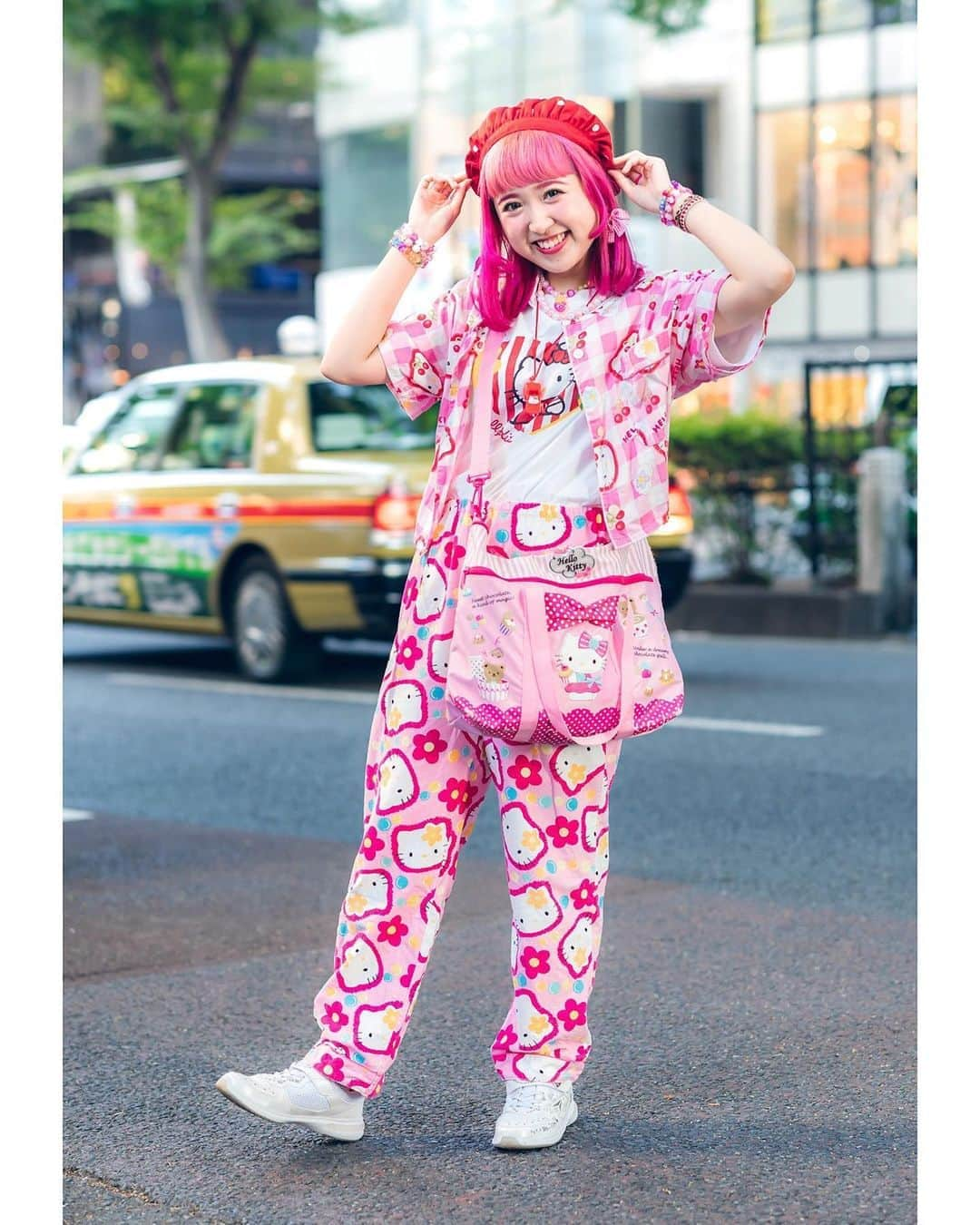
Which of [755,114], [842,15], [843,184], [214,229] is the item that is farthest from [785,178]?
[214,229]

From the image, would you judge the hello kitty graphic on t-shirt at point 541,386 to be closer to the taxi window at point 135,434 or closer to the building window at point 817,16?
the taxi window at point 135,434

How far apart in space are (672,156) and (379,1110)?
3394 centimetres

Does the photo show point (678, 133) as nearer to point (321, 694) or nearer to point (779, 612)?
point (779, 612)

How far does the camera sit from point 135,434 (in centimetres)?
1176

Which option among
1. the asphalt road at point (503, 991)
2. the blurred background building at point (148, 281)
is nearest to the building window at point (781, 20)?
the blurred background building at point (148, 281)

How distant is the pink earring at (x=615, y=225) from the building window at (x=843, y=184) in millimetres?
31070

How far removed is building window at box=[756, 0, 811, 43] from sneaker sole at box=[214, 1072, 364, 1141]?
3233 cm

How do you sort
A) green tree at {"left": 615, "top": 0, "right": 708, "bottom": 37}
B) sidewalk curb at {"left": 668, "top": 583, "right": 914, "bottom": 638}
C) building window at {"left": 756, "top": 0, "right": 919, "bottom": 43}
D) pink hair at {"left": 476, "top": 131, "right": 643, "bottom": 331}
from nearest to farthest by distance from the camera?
pink hair at {"left": 476, "top": 131, "right": 643, "bottom": 331}, sidewalk curb at {"left": 668, "top": 583, "right": 914, "bottom": 638}, green tree at {"left": 615, "top": 0, "right": 708, "bottom": 37}, building window at {"left": 756, "top": 0, "right": 919, "bottom": 43}

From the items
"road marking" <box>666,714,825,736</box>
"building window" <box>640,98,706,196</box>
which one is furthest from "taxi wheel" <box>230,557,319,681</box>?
"building window" <box>640,98,706,196</box>

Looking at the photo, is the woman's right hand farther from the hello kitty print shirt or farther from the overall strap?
the overall strap

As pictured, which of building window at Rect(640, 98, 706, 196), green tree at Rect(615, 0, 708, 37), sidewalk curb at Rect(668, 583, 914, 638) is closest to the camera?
sidewalk curb at Rect(668, 583, 914, 638)

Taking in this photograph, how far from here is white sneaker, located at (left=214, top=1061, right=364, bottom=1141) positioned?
3270mm
